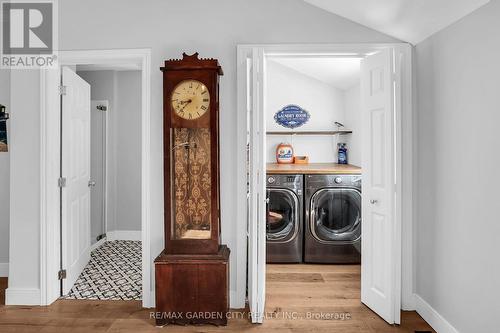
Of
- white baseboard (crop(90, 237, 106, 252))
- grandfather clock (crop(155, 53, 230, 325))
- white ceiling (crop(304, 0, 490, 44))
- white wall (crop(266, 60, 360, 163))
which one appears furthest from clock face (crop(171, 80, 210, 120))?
white baseboard (crop(90, 237, 106, 252))

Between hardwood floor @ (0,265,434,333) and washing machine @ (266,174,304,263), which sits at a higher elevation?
washing machine @ (266,174,304,263)

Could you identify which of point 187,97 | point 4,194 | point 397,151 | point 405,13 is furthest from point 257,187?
point 4,194

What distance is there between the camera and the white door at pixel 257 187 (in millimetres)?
2561

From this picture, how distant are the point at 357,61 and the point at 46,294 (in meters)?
3.72

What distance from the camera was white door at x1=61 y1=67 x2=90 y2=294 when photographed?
307 centimetres

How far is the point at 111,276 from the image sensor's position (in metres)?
3.56

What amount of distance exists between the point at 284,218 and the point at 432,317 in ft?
5.71

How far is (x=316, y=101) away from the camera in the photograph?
15.4 feet

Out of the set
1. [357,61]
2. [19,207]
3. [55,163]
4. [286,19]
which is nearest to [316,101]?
[357,61]

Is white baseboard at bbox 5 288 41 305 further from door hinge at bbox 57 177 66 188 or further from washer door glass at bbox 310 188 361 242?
washer door glass at bbox 310 188 361 242

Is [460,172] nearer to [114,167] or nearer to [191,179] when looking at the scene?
[191,179]

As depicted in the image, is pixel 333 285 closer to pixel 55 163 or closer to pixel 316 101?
pixel 316 101

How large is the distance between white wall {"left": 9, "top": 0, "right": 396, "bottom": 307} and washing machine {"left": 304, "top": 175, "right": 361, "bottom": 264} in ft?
4.16

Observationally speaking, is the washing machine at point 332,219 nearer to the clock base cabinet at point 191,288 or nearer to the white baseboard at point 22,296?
the clock base cabinet at point 191,288
